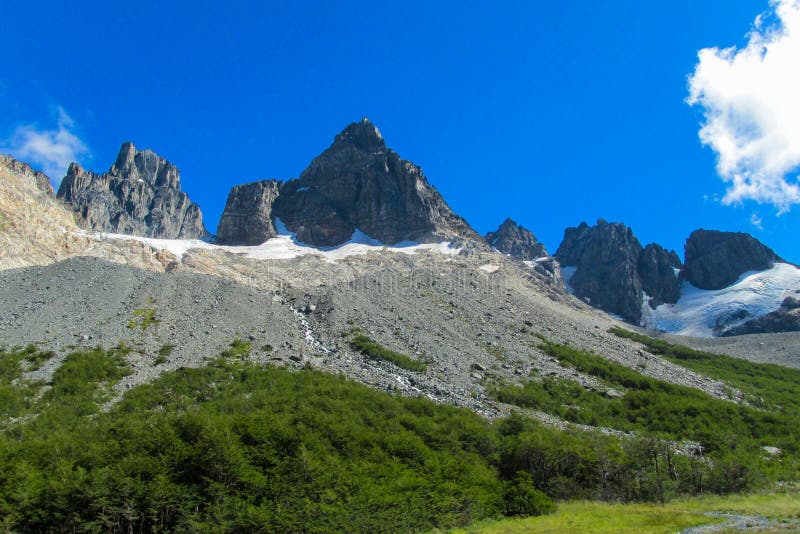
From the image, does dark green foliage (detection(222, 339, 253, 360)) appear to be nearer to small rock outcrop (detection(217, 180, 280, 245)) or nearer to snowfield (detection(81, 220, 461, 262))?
snowfield (detection(81, 220, 461, 262))

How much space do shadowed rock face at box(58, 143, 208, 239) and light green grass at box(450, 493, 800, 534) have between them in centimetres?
13232

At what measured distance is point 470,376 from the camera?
57531 mm

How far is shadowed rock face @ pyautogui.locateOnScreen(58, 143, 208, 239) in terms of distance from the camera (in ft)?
469

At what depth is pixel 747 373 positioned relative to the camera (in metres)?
87.9

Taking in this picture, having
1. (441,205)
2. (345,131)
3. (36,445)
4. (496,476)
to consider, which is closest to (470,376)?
(496,476)

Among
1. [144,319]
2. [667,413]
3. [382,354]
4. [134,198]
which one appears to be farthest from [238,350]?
[134,198]

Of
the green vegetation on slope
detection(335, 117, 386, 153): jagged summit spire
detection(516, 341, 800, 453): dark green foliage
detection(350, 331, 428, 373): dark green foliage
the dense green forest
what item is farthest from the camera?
detection(335, 117, 386, 153): jagged summit spire

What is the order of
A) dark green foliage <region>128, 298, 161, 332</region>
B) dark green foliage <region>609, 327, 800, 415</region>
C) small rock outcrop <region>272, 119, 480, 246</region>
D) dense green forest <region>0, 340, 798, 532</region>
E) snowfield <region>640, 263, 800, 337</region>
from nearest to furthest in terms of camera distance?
dense green forest <region>0, 340, 798, 532</region> < dark green foliage <region>128, 298, 161, 332</region> < dark green foliage <region>609, 327, 800, 415</region> < small rock outcrop <region>272, 119, 480, 246</region> < snowfield <region>640, 263, 800, 337</region>

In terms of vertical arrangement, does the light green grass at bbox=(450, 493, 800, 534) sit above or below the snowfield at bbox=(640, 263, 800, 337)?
below

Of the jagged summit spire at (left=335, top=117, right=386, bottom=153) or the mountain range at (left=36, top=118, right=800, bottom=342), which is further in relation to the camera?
the jagged summit spire at (left=335, top=117, right=386, bottom=153)

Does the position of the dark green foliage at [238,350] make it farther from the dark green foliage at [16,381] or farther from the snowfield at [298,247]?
the snowfield at [298,247]

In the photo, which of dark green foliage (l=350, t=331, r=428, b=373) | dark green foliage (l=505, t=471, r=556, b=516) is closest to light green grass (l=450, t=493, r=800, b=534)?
dark green foliage (l=505, t=471, r=556, b=516)

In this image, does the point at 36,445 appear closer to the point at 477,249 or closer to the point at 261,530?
the point at 261,530

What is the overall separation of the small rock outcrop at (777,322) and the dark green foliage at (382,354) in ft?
426
